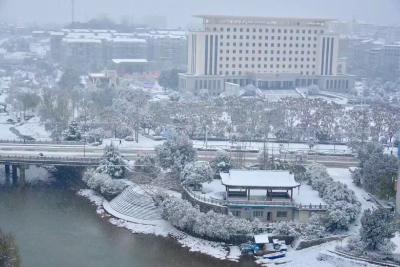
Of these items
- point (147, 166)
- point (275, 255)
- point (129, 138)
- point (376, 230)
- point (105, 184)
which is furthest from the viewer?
point (129, 138)

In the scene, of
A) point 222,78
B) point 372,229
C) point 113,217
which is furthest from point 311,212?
point 222,78

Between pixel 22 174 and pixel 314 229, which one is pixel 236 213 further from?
pixel 22 174

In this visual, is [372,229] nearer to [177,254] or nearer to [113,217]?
[177,254]

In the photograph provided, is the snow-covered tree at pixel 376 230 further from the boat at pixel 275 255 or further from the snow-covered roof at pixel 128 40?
the snow-covered roof at pixel 128 40

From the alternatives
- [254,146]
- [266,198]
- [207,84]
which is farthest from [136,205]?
[207,84]

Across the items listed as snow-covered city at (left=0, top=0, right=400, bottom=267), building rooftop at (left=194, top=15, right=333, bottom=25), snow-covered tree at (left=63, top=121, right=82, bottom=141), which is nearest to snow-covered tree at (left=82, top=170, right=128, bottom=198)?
snow-covered city at (left=0, top=0, right=400, bottom=267)

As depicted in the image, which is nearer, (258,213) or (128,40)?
(258,213)

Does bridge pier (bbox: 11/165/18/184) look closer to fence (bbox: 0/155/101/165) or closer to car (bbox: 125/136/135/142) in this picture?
fence (bbox: 0/155/101/165)
